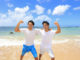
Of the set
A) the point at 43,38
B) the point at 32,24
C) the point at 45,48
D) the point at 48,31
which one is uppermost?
the point at 32,24

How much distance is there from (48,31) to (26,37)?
0.78 m

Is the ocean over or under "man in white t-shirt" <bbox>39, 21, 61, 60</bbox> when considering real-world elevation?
under

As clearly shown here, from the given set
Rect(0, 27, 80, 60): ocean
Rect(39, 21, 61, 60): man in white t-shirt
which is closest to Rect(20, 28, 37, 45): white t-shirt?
Rect(39, 21, 61, 60): man in white t-shirt

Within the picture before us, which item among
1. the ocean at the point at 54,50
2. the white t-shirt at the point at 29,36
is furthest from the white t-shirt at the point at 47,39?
the ocean at the point at 54,50

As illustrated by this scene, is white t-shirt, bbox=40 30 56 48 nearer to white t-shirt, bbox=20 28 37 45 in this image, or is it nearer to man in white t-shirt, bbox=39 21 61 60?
man in white t-shirt, bbox=39 21 61 60

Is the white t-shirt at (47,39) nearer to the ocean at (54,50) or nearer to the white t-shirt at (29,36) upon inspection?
the white t-shirt at (29,36)

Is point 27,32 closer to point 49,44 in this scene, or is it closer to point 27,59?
point 49,44

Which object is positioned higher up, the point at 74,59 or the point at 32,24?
the point at 32,24

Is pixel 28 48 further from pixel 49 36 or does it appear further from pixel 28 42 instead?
pixel 49 36

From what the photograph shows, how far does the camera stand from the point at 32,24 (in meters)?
3.72

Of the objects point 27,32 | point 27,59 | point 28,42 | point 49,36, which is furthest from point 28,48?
point 27,59

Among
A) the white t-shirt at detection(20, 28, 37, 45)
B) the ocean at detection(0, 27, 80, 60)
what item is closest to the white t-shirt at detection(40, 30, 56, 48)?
the white t-shirt at detection(20, 28, 37, 45)

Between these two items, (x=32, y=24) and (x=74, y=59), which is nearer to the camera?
(x=32, y=24)

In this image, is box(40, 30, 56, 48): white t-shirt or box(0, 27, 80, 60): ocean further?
box(0, 27, 80, 60): ocean
